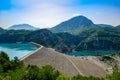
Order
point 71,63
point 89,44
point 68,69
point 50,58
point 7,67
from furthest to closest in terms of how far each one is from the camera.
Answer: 1. point 89,44
2. point 50,58
3. point 71,63
4. point 68,69
5. point 7,67

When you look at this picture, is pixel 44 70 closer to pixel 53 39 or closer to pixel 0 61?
pixel 0 61

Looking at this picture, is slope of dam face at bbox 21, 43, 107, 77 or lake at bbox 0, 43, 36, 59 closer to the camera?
slope of dam face at bbox 21, 43, 107, 77

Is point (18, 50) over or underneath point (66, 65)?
underneath

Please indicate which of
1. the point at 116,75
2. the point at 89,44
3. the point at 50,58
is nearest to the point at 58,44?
the point at 89,44

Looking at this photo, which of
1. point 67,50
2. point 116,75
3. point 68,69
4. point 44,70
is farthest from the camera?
point 67,50

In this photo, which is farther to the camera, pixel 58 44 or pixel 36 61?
pixel 58 44

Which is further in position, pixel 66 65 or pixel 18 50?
pixel 18 50

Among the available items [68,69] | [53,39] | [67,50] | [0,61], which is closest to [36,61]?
[68,69]

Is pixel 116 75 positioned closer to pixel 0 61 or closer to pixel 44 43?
pixel 0 61

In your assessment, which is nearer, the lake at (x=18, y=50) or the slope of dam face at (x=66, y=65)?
the slope of dam face at (x=66, y=65)
